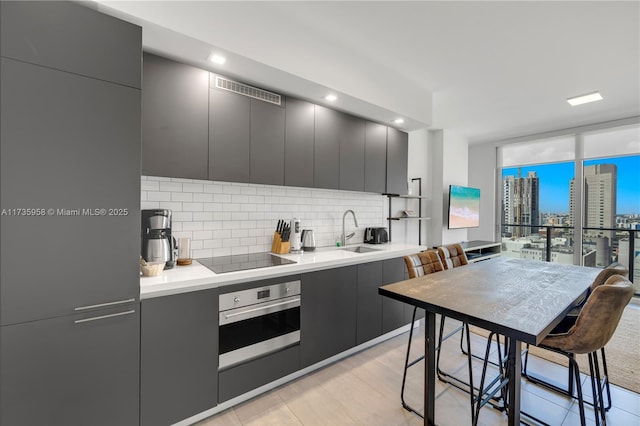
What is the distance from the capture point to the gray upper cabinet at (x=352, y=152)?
2.99 m

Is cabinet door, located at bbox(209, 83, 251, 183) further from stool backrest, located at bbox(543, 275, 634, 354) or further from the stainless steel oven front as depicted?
stool backrest, located at bbox(543, 275, 634, 354)

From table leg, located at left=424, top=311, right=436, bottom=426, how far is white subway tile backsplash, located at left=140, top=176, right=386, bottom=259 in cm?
166

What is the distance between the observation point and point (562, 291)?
1.78m

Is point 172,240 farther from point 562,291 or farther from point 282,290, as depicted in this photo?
point 562,291

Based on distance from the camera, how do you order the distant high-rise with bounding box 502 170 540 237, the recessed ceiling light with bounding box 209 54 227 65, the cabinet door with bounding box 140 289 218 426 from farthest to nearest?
the distant high-rise with bounding box 502 170 540 237 → the recessed ceiling light with bounding box 209 54 227 65 → the cabinet door with bounding box 140 289 218 426

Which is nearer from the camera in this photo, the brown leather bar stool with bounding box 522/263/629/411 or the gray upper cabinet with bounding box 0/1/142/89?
the gray upper cabinet with bounding box 0/1/142/89

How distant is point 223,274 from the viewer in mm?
1815

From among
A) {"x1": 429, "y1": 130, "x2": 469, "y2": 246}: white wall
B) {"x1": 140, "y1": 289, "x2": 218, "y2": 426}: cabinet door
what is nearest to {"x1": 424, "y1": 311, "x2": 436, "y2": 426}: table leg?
{"x1": 140, "y1": 289, "x2": 218, "y2": 426}: cabinet door

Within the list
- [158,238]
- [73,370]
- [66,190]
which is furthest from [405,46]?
[73,370]

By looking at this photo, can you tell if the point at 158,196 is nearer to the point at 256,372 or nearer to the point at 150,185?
the point at 150,185

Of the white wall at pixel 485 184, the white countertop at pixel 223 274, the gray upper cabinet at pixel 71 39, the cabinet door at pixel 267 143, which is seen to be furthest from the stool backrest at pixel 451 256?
the white wall at pixel 485 184

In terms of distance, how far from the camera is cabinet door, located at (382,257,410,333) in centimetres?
291

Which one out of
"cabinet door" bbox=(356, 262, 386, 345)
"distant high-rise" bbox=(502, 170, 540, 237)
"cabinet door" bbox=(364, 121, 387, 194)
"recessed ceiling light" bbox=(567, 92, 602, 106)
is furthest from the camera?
"distant high-rise" bbox=(502, 170, 540, 237)

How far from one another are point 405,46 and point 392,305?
2548 mm
